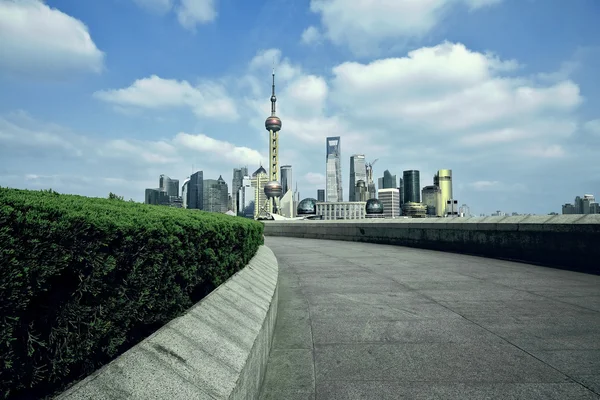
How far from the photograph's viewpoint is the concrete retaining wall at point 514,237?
9.45 m

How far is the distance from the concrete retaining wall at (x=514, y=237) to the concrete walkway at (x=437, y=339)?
138 cm

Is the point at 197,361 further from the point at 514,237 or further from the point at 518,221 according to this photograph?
the point at 514,237

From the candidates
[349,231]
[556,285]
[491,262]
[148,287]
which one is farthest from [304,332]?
[349,231]

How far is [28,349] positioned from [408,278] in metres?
7.71

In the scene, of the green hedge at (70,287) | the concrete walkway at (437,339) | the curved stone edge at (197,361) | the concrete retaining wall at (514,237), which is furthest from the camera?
the concrete retaining wall at (514,237)

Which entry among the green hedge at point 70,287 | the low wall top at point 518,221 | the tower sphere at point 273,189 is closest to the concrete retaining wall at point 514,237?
the low wall top at point 518,221

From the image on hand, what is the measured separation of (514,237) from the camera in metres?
A: 11.4

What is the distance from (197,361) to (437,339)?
3.13 meters

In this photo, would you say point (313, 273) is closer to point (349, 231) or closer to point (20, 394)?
point (20, 394)

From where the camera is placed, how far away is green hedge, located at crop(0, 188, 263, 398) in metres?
1.96

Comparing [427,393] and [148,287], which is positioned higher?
[148,287]

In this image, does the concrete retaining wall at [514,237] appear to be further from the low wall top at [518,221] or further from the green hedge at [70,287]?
the green hedge at [70,287]

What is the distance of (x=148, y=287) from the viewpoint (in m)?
3.05

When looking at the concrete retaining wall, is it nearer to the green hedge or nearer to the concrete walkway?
the concrete walkway
